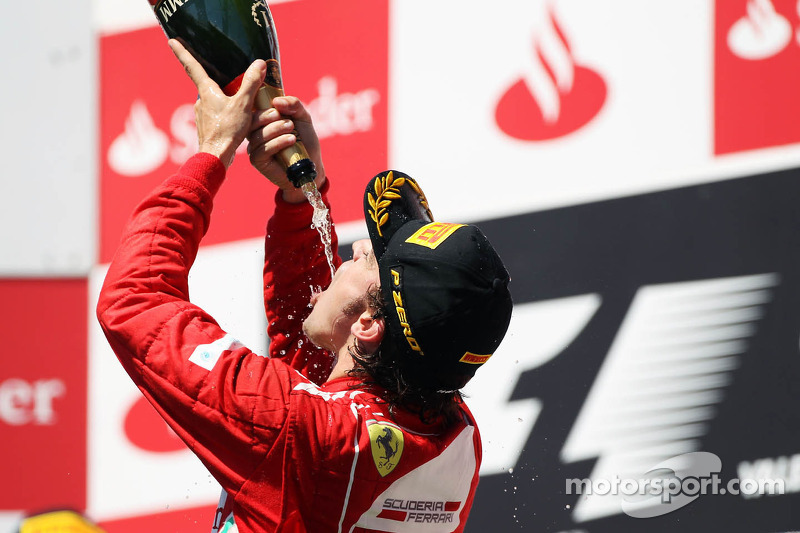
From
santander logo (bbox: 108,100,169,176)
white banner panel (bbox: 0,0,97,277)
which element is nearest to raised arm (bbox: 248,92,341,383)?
santander logo (bbox: 108,100,169,176)

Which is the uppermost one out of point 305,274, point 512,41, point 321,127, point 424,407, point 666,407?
point 512,41

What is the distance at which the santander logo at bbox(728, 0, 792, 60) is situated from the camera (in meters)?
1.97

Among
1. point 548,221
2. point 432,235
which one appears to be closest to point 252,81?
point 432,235

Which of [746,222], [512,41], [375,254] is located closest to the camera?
[375,254]

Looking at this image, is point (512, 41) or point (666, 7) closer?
point (666, 7)

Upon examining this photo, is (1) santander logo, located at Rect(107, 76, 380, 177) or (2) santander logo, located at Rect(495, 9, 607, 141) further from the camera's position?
(1) santander logo, located at Rect(107, 76, 380, 177)

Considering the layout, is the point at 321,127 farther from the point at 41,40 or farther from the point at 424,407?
the point at 424,407

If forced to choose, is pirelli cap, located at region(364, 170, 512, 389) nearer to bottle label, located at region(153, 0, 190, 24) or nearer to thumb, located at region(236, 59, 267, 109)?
thumb, located at region(236, 59, 267, 109)

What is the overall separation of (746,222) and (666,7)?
535 millimetres

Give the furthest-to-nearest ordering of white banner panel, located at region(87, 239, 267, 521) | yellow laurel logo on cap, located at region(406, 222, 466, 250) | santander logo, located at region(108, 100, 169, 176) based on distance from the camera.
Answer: santander logo, located at region(108, 100, 169, 176) → white banner panel, located at region(87, 239, 267, 521) → yellow laurel logo on cap, located at region(406, 222, 466, 250)

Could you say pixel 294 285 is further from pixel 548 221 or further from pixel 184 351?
pixel 548 221

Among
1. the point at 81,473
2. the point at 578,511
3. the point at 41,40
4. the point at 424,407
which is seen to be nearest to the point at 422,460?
the point at 424,407

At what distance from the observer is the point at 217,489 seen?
2418 mm

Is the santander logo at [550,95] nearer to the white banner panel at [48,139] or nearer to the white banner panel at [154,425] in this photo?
the white banner panel at [154,425]
